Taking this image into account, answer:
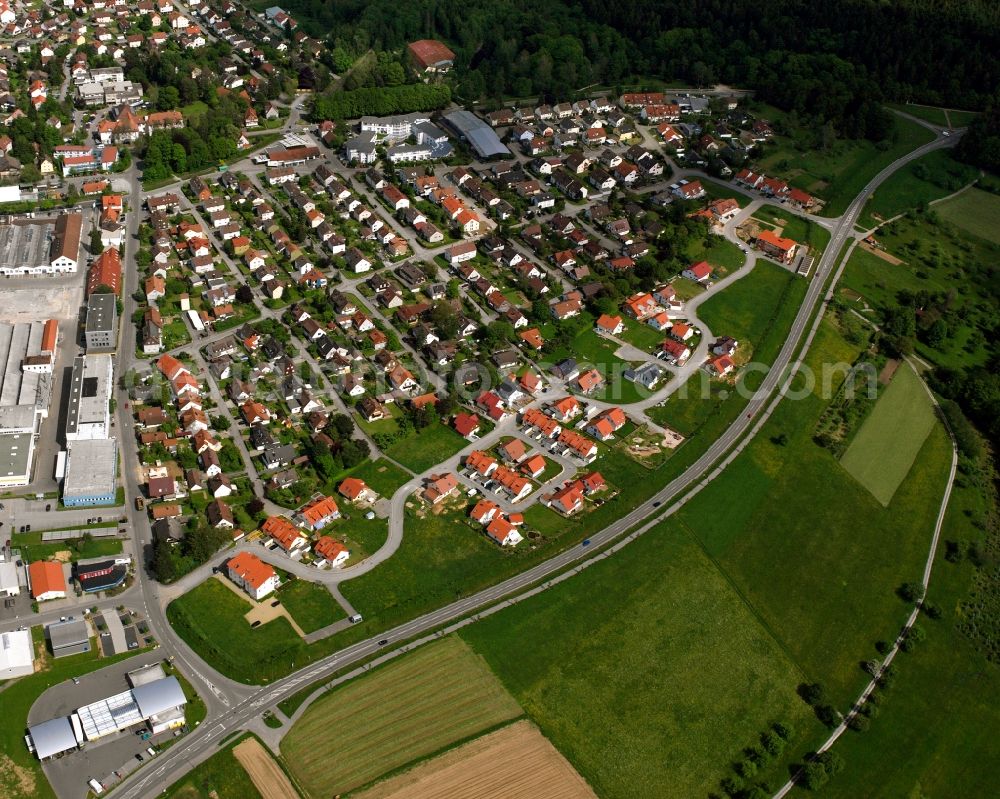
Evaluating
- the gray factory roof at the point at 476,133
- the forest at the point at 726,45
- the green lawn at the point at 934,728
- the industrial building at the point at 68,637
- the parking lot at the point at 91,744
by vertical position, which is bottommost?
the green lawn at the point at 934,728

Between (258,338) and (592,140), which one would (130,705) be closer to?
(258,338)

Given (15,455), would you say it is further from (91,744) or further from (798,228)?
(798,228)

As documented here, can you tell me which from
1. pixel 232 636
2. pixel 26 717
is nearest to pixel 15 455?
pixel 26 717

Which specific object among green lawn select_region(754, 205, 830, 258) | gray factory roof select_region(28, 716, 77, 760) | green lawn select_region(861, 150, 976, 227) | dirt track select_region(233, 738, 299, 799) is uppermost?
green lawn select_region(861, 150, 976, 227)

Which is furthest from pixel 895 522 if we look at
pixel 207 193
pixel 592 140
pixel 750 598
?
pixel 207 193

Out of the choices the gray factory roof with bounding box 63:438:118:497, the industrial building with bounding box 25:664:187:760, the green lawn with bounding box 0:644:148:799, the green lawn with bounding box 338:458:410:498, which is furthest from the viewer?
the green lawn with bounding box 338:458:410:498

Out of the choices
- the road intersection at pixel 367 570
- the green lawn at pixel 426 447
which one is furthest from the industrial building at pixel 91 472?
the green lawn at pixel 426 447

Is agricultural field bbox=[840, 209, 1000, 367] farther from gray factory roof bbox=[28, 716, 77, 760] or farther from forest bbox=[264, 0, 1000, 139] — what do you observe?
gray factory roof bbox=[28, 716, 77, 760]

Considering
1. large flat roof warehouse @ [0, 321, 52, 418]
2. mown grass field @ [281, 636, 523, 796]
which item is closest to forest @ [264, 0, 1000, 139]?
large flat roof warehouse @ [0, 321, 52, 418]

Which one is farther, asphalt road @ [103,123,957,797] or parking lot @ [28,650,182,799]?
asphalt road @ [103,123,957,797]

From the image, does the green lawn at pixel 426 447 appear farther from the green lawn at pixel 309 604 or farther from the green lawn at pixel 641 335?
the green lawn at pixel 641 335
